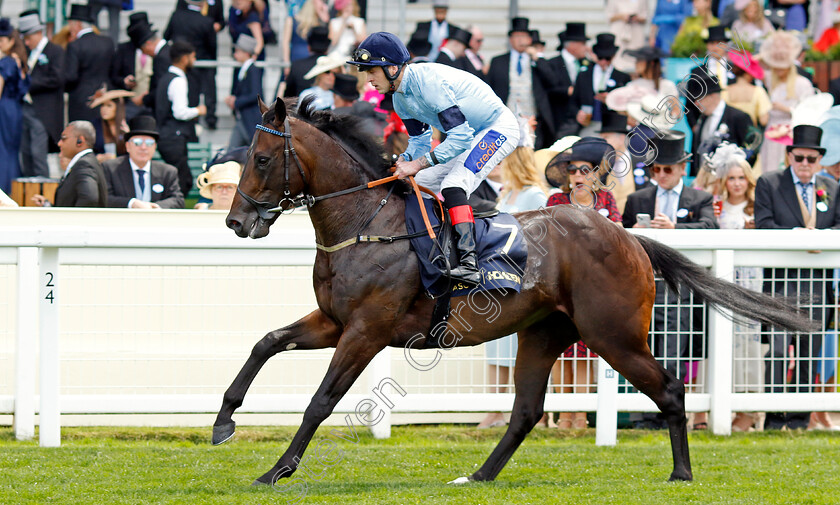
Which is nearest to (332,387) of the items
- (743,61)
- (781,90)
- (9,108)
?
(9,108)

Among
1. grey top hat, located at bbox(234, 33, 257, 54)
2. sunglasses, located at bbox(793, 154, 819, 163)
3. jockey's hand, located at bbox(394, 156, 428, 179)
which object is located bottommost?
jockey's hand, located at bbox(394, 156, 428, 179)

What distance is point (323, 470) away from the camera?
532cm

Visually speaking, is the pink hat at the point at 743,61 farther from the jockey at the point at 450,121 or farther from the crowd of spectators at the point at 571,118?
the jockey at the point at 450,121

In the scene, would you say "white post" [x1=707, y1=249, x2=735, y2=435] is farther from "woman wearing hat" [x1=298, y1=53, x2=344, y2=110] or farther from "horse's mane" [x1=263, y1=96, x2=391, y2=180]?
"woman wearing hat" [x1=298, y1=53, x2=344, y2=110]

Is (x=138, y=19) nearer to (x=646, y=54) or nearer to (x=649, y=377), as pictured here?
(x=646, y=54)

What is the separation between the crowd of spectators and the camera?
675 centimetres

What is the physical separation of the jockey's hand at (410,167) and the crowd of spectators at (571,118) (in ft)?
1.99

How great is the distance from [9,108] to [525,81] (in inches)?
189

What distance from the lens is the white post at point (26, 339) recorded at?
589 centimetres

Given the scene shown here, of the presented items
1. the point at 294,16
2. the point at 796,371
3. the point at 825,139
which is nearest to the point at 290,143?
the point at 796,371

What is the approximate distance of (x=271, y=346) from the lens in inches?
194

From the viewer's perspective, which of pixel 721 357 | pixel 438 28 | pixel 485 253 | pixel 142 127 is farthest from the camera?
pixel 438 28

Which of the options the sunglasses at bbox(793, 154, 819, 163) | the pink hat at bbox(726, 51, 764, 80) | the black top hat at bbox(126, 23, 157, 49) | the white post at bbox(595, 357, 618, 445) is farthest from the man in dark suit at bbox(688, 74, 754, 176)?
the black top hat at bbox(126, 23, 157, 49)

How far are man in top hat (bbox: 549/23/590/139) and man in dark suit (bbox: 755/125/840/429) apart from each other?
138 inches
